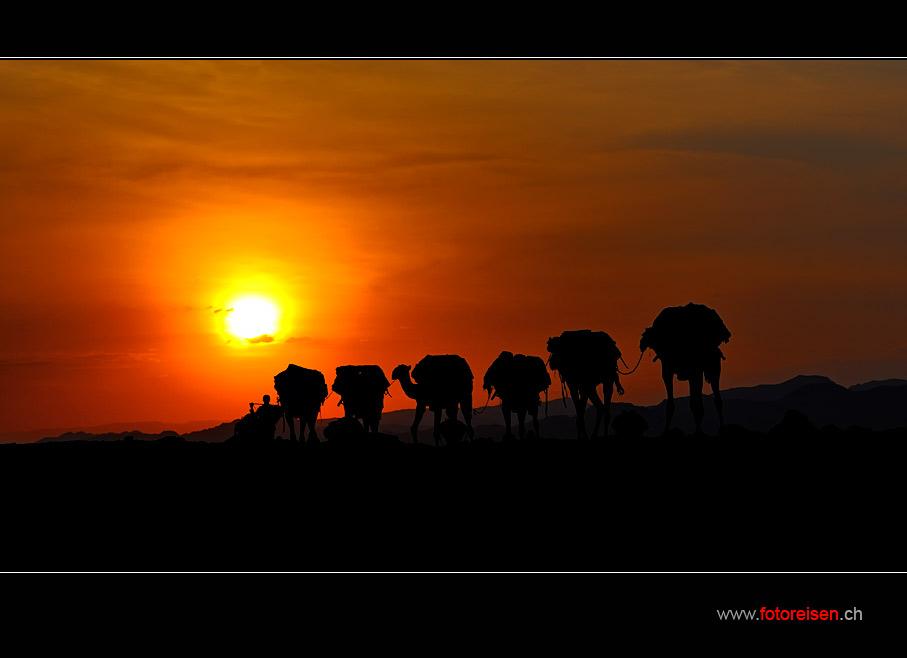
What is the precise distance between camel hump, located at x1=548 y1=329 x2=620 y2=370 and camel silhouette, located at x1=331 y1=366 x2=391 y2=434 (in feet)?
27.6

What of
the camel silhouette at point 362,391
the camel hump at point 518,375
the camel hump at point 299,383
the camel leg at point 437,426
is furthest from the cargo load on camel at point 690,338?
the camel hump at point 299,383

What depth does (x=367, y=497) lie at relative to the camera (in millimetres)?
18797

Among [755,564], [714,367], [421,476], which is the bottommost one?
[755,564]

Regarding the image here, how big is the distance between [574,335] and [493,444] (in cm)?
722

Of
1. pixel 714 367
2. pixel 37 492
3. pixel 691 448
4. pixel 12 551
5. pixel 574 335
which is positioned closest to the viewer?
pixel 12 551

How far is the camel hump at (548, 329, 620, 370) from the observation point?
33250 millimetres

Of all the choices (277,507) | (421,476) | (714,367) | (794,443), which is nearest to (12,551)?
(277,507)

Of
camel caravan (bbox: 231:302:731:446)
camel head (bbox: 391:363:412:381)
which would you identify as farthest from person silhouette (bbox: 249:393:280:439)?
camel head (bbox: 391:363:412:381)

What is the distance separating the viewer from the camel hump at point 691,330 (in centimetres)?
2967

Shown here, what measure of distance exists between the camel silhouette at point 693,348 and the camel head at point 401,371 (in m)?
11.0

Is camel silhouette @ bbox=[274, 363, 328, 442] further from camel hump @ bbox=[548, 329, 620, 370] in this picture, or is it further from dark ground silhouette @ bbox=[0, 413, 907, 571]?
dark ground silhouette @ bbox=[0, 413, 907, 571]

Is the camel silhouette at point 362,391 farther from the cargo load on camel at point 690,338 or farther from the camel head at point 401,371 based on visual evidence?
the cargo load on camel at point 690,338

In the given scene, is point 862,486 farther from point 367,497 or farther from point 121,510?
point 121,510

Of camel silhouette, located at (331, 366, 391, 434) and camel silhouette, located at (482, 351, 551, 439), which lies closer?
camel silhouette, located at (482, 351, 551, 439)
